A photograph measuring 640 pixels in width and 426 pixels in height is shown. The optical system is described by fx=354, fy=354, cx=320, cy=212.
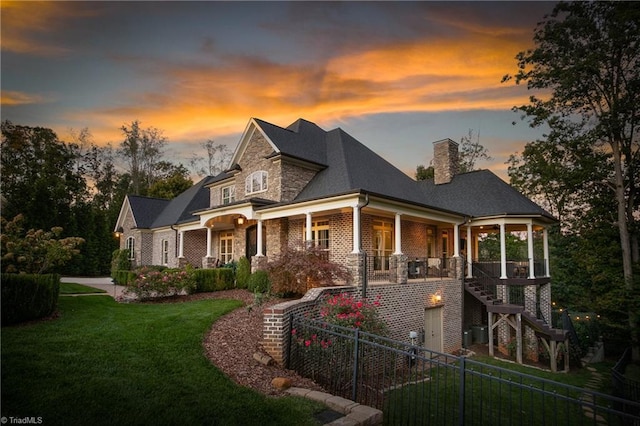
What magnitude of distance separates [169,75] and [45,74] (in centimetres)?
392

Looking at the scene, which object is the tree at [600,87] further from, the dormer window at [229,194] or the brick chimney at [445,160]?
the dormer window at [229,194]

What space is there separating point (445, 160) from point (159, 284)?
16276 mm

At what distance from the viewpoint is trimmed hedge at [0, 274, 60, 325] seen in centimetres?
767

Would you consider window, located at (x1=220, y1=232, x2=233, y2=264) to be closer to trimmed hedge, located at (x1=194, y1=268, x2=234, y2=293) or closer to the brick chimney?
trimmed hedge, located at (x1=194, y1=268, x2=234, y2=293)

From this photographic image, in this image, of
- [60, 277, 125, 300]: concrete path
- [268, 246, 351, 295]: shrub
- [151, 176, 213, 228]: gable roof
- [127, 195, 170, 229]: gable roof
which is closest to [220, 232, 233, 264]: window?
[151, 176, 213, 228]: gable roof

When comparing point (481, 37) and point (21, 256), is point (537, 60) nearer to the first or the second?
point (481, 37)

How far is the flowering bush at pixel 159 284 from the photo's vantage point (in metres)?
12.2

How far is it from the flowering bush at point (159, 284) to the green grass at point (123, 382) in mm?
4442

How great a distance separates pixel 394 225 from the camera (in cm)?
1606

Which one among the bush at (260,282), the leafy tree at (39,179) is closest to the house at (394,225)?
the bush at (260,282)

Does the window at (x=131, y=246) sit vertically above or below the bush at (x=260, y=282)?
above

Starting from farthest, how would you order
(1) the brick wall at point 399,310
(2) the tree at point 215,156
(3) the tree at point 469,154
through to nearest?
(2) the tree at point 215,156, (3) the tree at point 469,154, (1) the brick wall at point 399,310

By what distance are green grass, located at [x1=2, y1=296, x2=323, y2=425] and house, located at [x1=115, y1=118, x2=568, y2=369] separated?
6.31 metres

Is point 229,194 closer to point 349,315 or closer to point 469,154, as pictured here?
point 349,315
